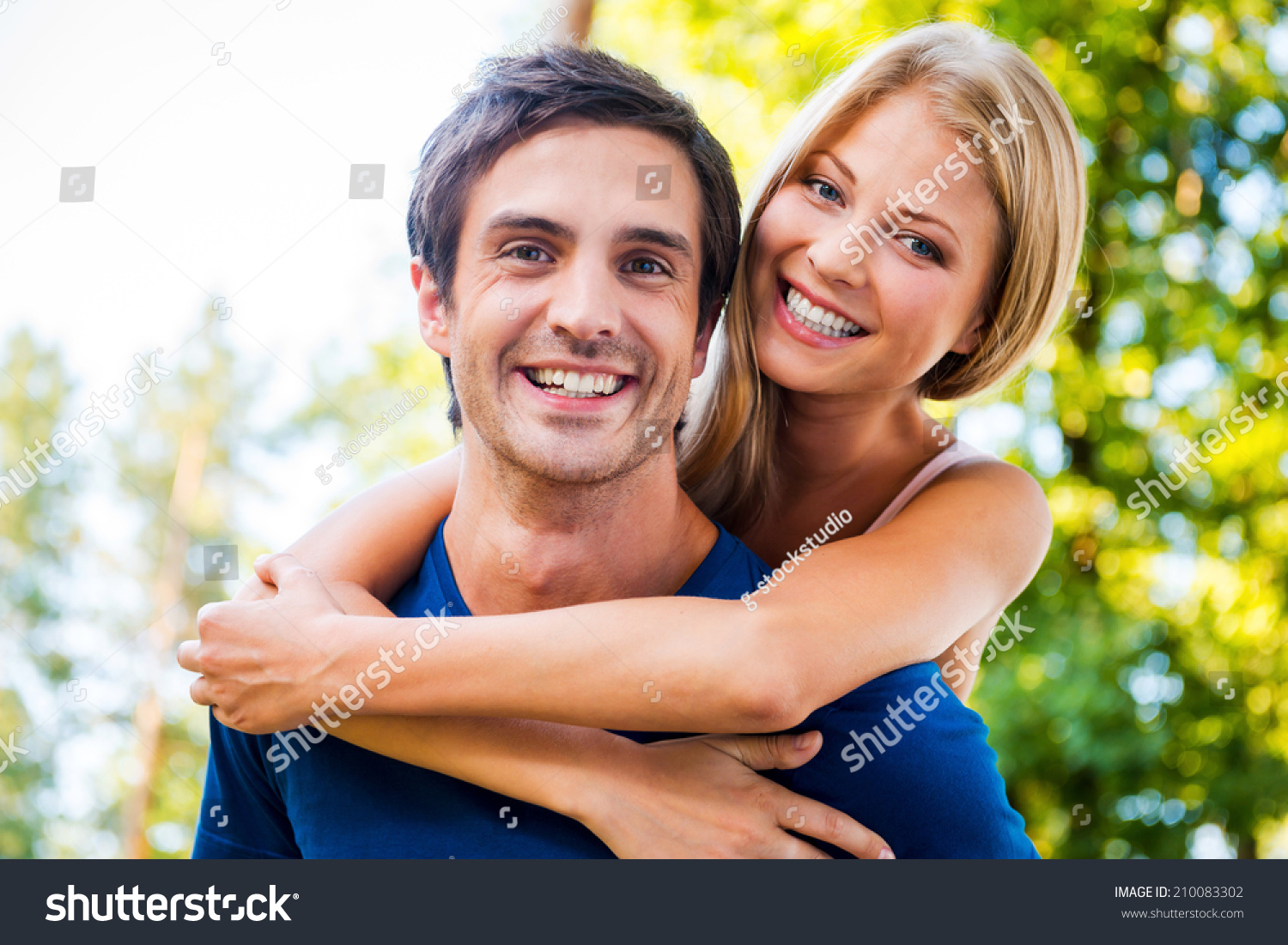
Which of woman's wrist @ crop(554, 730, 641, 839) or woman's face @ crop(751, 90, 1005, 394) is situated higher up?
woman's face @ crop(751, 90, 1005, 394)

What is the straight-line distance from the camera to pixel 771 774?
A: 165cm

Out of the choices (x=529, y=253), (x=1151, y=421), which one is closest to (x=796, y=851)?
(x=529, y=253)

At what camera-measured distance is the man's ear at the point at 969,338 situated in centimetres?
228

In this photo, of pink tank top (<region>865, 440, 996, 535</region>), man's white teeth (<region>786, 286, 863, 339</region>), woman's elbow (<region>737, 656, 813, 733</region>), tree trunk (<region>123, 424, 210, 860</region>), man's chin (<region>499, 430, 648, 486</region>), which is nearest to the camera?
woman's elbow (<region>737, 656, 813, 733</region>)

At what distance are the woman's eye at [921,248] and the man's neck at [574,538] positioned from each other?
2.06 feet

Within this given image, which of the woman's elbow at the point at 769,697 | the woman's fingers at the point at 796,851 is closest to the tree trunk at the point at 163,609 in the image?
the woman's fingers at the point at 796,851

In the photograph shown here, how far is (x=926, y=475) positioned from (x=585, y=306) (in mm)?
933

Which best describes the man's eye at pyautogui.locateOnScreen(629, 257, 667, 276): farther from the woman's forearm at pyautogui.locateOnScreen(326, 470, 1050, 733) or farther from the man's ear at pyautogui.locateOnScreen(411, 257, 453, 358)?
the woman's forearm at pyautogui.locateOnScreen(326, 470, 1050, 733)

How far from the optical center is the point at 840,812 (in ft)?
5.23

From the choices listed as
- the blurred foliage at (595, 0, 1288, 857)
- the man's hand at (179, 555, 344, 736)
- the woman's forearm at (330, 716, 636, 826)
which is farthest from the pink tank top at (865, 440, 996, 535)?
the blurred foliage at (595, 0, 1288, 857)

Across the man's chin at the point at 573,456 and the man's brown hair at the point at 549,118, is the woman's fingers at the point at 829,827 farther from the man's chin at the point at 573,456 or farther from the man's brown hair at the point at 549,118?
the man's brown hair at the point at 549,118

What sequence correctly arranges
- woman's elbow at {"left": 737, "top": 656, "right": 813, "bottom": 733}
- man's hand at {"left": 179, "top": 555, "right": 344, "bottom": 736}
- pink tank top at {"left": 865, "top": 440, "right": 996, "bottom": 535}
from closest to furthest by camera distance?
woman's elbow at {"left": 737, "top": 656, "right": 813, "bottom": 733}
man's hand at {"left": 179, "top": 555, "right": 344, "bottom": 736}
pink tank top at {"left": 865, "top": 440, "right": 996, "bottom": 535}

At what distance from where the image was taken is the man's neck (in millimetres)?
1778

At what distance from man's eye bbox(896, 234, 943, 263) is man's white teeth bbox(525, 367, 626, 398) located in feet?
2.16
